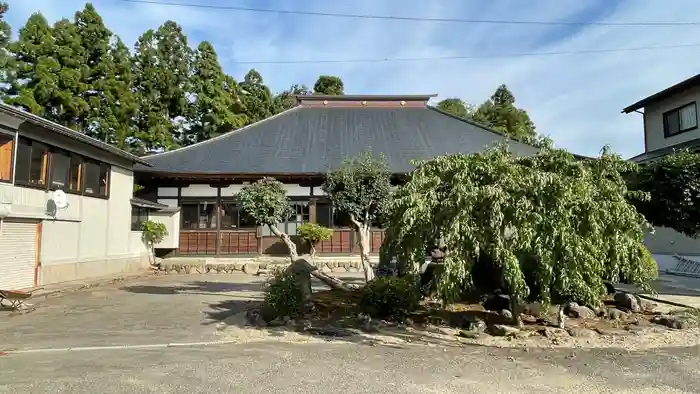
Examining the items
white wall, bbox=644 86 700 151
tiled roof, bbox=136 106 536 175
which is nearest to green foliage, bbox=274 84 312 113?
tiled roof, bbox=136 106 536 175

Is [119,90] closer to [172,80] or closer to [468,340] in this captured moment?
[172,80]

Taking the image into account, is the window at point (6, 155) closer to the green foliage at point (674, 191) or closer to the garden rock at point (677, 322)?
the garden rock at point (677, 322)

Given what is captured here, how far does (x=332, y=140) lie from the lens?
22.4m

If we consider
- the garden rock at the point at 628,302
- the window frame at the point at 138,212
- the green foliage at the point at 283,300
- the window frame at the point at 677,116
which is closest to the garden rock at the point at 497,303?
the garden rock at the point at 628,302

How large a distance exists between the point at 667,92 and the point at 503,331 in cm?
1760

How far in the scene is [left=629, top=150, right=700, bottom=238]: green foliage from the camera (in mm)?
11414

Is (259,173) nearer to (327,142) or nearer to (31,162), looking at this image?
(327,142)

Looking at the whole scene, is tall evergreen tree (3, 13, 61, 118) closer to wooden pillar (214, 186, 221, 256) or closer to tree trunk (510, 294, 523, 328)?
wooden pillar (214, 186, 221, 256)

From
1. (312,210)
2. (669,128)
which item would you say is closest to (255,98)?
(312,210)

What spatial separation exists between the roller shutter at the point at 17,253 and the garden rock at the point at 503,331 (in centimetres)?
1128

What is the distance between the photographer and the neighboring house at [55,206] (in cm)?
1170

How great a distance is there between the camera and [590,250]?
646 centimetres

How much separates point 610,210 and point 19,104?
24.8 meters

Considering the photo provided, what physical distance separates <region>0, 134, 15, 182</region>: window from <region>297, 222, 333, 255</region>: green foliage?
9.39m
